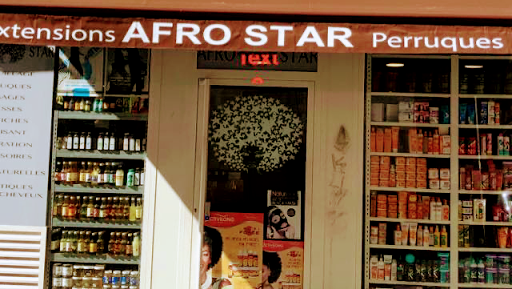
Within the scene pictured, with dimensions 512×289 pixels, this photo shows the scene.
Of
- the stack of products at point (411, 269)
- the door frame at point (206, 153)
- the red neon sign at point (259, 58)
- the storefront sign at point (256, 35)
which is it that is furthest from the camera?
the stack of products at point (411, 269)

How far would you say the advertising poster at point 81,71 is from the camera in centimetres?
518

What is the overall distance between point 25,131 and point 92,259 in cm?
155

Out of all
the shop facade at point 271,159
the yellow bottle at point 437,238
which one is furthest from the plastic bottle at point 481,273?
the yellow bottle at point 437,238

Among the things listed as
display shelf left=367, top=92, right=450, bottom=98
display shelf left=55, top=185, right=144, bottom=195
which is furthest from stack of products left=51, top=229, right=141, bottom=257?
display shelf left=367, top=92, right=450, bottom=98

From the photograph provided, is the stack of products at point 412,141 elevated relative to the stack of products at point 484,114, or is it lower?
lower

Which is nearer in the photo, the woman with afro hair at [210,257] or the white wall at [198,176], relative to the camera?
the white wall at [198,176]

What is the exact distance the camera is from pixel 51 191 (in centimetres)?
509

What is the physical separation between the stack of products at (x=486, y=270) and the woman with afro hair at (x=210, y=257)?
8.17 ft

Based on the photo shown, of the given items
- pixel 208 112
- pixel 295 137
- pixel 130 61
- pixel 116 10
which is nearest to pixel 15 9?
pixel 116 10

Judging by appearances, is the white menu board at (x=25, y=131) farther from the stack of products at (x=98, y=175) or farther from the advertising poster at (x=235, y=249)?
the advertising poster at (x=235, y=249)

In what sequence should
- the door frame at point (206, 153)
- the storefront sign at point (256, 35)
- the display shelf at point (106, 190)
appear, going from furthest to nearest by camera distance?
the display shelf at point (106, 190), the door frame at point (206, 153), the storefront sign at point (256, 35)

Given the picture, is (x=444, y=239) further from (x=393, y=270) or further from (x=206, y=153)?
(x=206, y=153)

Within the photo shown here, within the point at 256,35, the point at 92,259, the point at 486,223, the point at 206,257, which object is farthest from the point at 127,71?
the point at 486,223

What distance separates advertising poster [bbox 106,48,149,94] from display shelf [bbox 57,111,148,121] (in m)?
0.25
